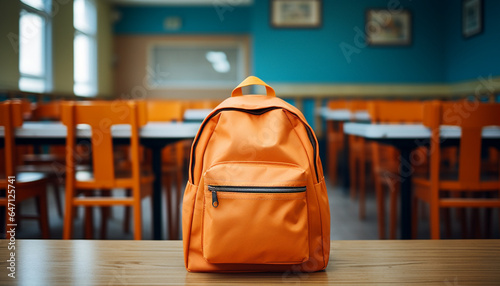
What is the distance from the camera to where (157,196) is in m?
1.83

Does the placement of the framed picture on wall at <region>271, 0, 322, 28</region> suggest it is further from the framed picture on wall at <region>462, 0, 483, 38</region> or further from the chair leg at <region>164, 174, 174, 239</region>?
the chair leg at <region>164, 174, 174, 239</region>

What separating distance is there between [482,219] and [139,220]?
2.49 meters

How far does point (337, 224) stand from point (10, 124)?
6.71 feet

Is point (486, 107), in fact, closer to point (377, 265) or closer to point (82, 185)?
point (377, 265)

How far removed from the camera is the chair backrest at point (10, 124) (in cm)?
158

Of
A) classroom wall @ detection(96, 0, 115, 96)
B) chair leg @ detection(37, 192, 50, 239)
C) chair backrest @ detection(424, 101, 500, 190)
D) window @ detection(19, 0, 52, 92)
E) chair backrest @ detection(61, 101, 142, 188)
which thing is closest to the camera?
chair backrest @ detection(424, 101, 500, 190)

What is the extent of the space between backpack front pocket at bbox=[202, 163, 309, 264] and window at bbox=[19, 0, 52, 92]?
471cm

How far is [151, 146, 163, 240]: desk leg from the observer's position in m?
1.80

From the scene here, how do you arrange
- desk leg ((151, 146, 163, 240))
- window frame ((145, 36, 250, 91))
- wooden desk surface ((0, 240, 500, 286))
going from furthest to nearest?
window frame ((145, 36, 250, 91))
desk leg ((151, 146, 163, 240))
wooden desk surface ((0, 240, 500, 286))

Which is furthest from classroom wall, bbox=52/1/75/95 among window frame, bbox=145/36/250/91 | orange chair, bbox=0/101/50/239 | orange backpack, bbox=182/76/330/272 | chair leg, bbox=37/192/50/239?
orange backpack, bbox=182/76/330/272

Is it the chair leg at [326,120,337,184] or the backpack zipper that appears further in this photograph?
the chair leg at [326,120,337,184]

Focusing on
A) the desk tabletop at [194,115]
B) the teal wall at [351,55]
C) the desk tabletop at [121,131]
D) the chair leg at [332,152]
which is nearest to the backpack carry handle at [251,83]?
the desk tabletop at [121,131]

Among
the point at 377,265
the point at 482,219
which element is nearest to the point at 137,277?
the point at 377,265

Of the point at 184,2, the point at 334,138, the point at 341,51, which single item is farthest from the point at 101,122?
the point at 184,2
